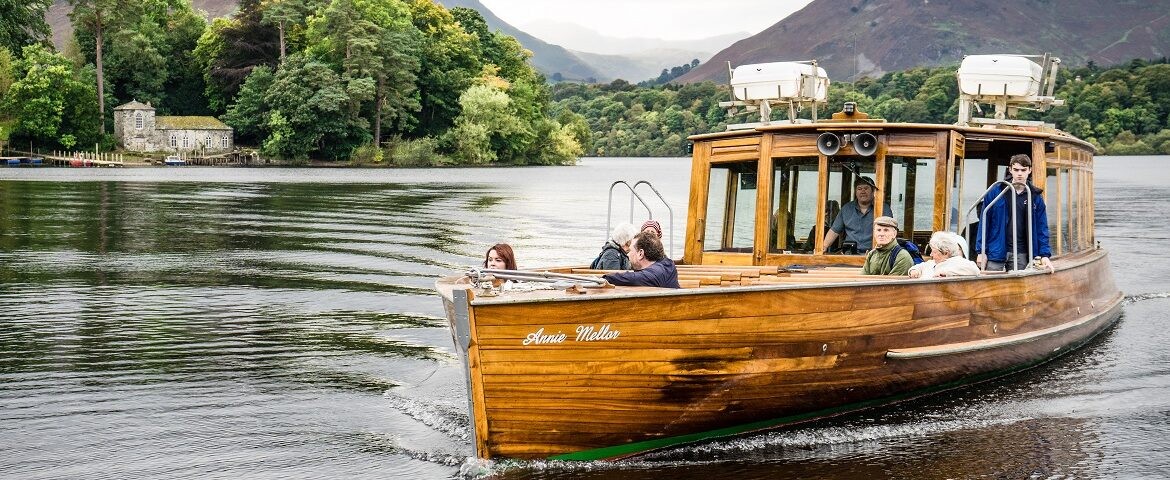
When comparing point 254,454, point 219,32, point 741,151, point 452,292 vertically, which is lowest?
point 254,454

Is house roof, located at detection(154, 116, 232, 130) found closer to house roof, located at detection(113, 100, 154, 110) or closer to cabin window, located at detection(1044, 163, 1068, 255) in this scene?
house roof, located at detection(113, 100, 154, 110)

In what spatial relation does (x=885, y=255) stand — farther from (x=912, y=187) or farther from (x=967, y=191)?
(x=967, y=191)

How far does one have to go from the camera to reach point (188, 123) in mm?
105188

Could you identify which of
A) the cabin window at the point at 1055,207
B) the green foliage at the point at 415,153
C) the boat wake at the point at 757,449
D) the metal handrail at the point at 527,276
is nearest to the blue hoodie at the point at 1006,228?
the cabin window at the point at 1055,207

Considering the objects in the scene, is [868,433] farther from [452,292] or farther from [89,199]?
[89,199]

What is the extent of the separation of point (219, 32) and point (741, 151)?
105125 millimetres

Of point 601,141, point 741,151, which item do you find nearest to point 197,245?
point 741,151

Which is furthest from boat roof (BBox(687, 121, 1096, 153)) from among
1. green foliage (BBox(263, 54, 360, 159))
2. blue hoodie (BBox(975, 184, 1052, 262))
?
green foliage (BBox(263, 54, 360, 159))

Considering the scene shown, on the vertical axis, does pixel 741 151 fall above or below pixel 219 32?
below

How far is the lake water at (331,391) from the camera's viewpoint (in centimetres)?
889

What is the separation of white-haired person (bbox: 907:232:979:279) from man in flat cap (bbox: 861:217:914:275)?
110 millimetres

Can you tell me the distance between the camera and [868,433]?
1018cm

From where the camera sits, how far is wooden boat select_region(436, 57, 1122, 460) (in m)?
8.41

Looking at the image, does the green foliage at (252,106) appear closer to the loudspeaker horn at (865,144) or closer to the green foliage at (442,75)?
the green foliage at (442,75)
